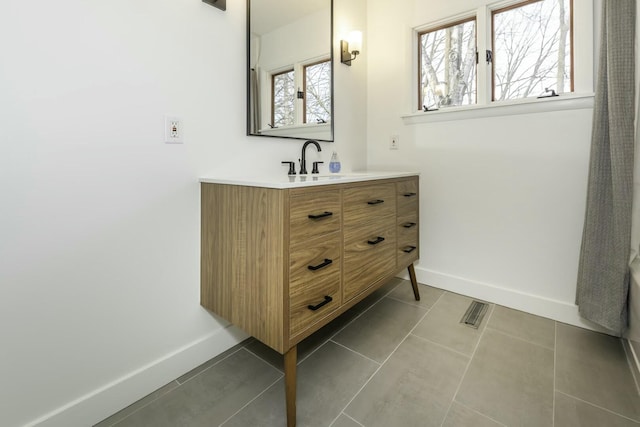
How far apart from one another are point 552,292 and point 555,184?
0.64 m

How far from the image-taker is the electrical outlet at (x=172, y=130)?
1.21 m

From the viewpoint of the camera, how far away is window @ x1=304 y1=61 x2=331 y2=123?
1.85 metres

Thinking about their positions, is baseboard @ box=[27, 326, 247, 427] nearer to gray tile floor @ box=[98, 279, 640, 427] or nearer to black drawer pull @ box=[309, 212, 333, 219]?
gray tile floor @ box=[98, 279, 640, 427]

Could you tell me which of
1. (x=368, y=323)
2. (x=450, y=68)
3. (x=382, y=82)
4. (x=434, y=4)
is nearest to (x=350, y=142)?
(x=382, y=82)

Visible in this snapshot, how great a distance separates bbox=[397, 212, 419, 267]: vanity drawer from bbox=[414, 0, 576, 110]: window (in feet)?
2.87

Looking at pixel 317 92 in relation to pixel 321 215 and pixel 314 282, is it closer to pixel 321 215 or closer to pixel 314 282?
pixel 321 215

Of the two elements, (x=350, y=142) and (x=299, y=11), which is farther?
(x=350, y=142)

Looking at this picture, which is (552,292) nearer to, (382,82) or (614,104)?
(614,104)

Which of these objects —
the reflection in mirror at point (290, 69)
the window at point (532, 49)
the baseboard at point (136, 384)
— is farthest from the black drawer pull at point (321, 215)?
the window at point (532, 49)

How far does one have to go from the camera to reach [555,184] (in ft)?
5.58

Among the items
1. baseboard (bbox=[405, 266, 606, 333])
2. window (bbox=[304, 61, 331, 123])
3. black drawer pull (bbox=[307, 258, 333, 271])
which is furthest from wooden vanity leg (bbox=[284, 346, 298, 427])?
baseboard (bbox=[405, 266, 606, 333])

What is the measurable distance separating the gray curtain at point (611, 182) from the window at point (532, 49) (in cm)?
24

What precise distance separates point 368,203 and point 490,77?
124cm

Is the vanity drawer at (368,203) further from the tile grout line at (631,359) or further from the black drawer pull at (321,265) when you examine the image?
the tile grout line at (631,359)
